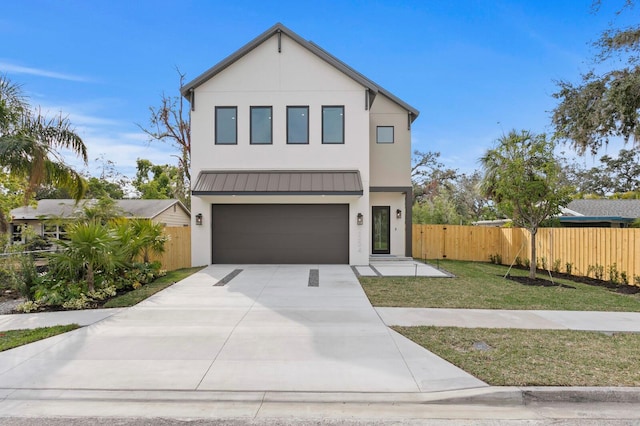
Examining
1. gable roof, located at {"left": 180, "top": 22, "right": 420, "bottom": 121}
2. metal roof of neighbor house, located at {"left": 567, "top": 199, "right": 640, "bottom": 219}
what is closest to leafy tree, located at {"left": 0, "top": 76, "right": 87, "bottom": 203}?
gable roof, located at {"left": 180, "top": 22, "right": 420, "bottom": 121}

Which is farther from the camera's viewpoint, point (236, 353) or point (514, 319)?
point (514, 319)

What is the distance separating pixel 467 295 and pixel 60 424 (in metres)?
8.22

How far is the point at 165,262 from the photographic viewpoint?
13961 mm

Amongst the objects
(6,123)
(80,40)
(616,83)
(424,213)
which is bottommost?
(424,213)

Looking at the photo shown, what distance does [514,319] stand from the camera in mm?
6883

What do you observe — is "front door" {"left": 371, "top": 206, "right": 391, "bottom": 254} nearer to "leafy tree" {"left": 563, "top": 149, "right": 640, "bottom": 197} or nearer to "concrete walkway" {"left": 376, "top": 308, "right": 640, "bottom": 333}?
"concrete walkway" {"left": 376, "top": 308, "right": 640, "bottom": 333}

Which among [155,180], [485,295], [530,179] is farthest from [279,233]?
[155,180]

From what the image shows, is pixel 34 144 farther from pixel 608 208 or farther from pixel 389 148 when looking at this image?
pixel 608 208

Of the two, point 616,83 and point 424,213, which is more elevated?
point 616,83

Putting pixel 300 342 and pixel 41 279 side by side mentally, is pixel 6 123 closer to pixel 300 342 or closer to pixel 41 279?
pixel 41 279

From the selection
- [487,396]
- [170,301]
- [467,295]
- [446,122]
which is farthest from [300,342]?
[446,122]

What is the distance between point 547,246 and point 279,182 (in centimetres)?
1064

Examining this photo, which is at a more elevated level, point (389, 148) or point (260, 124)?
point (260, 124)

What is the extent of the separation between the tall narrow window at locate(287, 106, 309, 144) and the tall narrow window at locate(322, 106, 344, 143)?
28.0 inches
